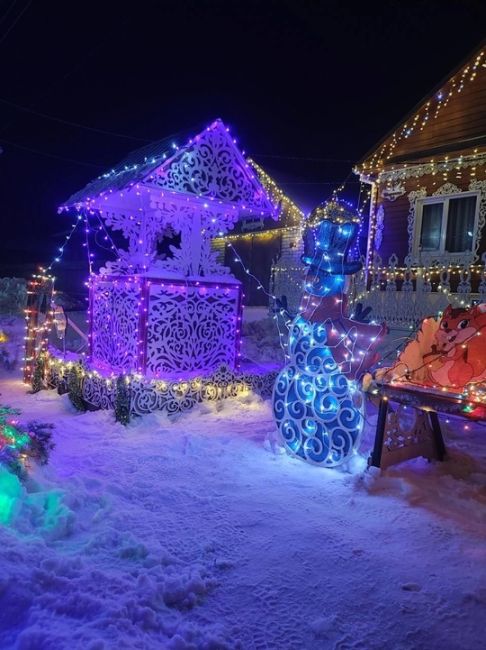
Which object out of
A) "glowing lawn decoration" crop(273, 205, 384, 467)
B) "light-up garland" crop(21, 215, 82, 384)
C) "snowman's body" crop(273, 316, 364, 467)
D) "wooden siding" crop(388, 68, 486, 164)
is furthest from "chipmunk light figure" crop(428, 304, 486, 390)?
"wooden siding" crop(388, 68, 486, 164)

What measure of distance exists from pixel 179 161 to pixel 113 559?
527 centimetres

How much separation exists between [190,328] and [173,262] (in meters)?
1.04

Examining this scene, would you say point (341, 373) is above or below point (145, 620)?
above

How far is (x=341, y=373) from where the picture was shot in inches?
186

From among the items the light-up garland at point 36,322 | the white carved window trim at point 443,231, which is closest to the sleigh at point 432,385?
the light-up garland at point 36,322

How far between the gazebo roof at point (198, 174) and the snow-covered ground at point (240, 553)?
3.66 m

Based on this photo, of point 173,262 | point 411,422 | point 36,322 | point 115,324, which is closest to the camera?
point 411,422

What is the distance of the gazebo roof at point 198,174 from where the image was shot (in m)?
6.55

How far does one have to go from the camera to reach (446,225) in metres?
13.3

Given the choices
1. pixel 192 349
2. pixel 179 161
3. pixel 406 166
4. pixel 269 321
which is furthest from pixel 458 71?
pixel 192 349

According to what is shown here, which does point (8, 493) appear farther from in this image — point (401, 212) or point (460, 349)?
point (401, 212)

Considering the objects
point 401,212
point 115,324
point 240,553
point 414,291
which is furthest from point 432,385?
point 401,212

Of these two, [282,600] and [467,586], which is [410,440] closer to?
[467,586]

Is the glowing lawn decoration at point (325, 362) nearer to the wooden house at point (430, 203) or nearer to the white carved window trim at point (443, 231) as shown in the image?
the wooden house at point (430, 203)
